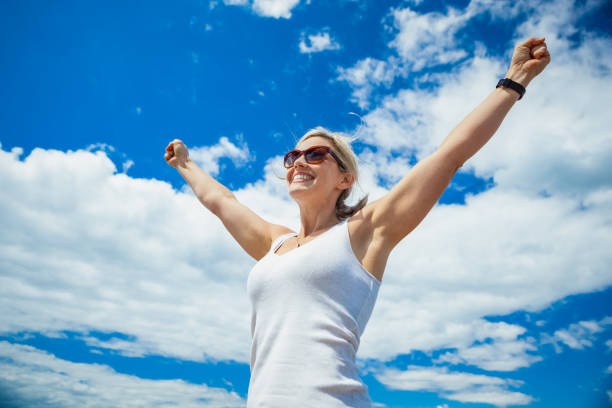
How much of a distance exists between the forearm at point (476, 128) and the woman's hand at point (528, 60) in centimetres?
21

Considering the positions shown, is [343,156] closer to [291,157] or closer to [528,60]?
[291,157]

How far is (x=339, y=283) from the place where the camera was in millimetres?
3051

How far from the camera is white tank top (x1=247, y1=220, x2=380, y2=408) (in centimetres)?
279

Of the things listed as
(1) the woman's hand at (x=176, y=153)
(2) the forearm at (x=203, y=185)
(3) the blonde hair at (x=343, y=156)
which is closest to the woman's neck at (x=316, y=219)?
(3) the blonde hair at (x=343, y=156)

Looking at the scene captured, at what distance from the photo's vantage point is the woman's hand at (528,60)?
3375mm

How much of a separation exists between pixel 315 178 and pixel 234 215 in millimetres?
1049

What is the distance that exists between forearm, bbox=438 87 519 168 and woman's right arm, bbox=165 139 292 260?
196cm

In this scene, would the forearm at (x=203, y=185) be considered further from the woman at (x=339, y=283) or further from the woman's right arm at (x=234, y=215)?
the woman at (x=339, y=283)

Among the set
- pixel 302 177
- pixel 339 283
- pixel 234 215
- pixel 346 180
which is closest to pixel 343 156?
pixel 346 180

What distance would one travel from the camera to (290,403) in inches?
108

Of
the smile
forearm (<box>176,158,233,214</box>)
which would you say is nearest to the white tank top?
the smile

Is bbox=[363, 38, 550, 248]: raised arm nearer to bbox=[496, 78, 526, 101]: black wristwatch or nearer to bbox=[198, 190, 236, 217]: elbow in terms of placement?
bbox=[496, 78, 526, 101]: black wristwatch

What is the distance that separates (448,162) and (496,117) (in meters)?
0.52

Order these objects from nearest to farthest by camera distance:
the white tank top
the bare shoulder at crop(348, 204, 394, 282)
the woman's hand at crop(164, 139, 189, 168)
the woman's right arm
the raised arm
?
the white tank top
the raised arm
the bare shoulder at crop(348, 204, 394, 282)
the woman's right arm
the woman's hand at crop(164, 139, 189, 168)
